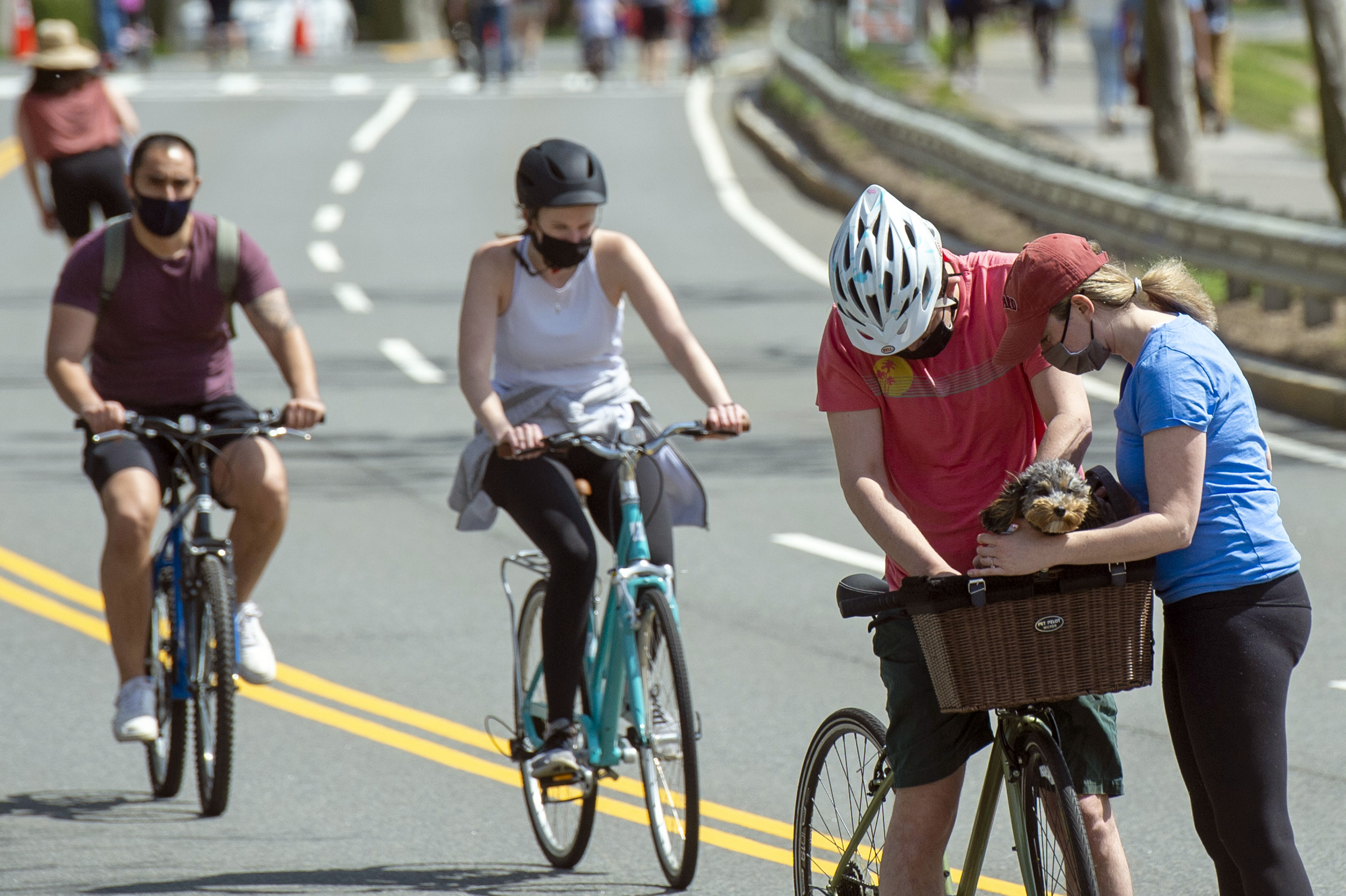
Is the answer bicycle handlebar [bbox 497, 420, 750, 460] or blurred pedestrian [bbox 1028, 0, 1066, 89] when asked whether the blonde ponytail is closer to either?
bicycle handlebar [bbox 497, 420, 750, 460]

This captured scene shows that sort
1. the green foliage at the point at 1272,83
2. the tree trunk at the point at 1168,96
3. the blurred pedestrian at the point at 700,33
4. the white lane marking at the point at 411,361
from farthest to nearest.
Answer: the blurred pedestrian at the point at 700,33 → the green foliage at the point at 1272,83 → the tree trunk at the point at 1168,96 → the white lane marking at the point at 411,361

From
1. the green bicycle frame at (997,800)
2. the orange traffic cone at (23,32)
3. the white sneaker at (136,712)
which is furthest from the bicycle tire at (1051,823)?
the orange traffic cone at (23,32)

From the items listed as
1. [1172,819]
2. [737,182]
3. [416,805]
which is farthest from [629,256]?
[737,182]

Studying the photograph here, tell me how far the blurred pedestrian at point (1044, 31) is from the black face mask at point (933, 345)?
26.1 meters

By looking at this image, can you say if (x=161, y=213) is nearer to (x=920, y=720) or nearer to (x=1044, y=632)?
(x=920, y=720)

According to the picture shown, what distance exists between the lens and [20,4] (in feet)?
146

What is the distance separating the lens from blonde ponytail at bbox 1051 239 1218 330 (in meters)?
3.69

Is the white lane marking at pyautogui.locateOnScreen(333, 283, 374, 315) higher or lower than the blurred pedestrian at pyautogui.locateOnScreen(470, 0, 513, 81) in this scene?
higher

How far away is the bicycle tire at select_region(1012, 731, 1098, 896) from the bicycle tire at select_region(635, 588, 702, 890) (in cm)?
147

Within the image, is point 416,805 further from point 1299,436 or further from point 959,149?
point 959,149

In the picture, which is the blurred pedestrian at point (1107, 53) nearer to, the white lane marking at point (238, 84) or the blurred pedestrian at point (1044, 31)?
the blurred pedestrian at point (1044, 31)

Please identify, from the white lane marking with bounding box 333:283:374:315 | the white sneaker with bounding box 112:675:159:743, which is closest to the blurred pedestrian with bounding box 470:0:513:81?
the white lane marking with bounding box 333:283:374:315

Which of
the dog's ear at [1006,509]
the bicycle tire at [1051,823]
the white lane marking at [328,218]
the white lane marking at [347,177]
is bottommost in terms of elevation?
the white lane marking at [347,177]

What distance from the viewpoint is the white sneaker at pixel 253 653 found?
604 cm
